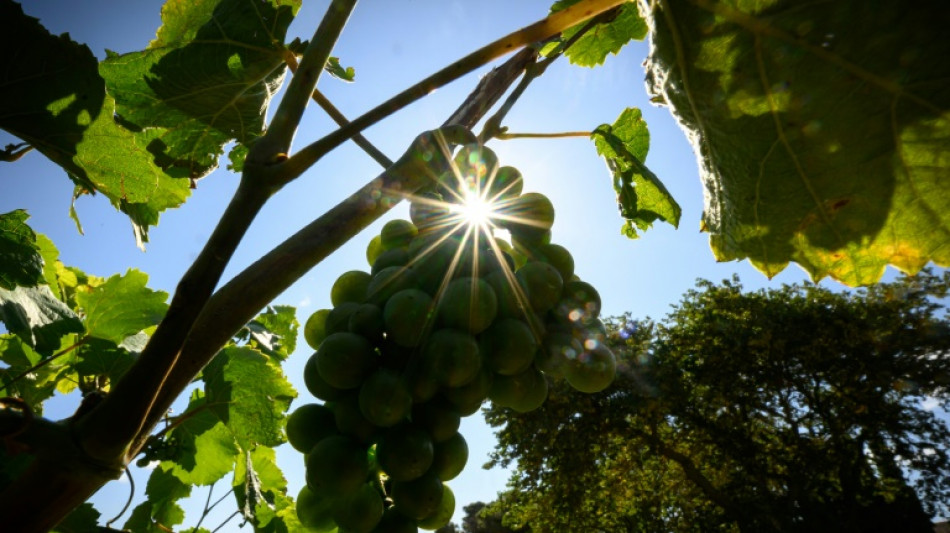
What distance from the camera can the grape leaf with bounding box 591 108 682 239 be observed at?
79.4 inches

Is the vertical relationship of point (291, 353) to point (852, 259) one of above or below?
above

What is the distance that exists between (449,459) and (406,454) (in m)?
0.13

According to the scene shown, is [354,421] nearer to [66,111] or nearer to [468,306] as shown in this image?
[468,306]

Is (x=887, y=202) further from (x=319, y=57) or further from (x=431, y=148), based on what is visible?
(x=319, y=57)

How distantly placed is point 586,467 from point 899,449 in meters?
9.41

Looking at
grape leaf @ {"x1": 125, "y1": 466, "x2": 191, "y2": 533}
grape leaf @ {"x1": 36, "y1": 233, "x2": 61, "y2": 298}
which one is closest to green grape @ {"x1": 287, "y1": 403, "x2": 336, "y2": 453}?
grape leaf @ {"x1": 36, "y1": 233, "x2": 61, "y2": 298}

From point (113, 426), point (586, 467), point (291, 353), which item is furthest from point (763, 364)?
point (113, 426)

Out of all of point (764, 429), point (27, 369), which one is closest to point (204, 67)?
point (27, 369)

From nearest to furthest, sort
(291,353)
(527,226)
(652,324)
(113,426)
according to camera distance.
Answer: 1. (113,426)
2. (527,226)
3. (291,353)
4. (652,324)

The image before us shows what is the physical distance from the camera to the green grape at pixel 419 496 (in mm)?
1104

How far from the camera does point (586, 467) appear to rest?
16.8 metres

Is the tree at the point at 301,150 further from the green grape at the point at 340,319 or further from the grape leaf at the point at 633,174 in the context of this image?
the green grape at the point at 340,319

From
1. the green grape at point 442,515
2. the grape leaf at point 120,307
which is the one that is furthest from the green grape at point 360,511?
the grape leaf at point 120,307

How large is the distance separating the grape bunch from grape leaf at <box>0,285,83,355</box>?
0.99m
